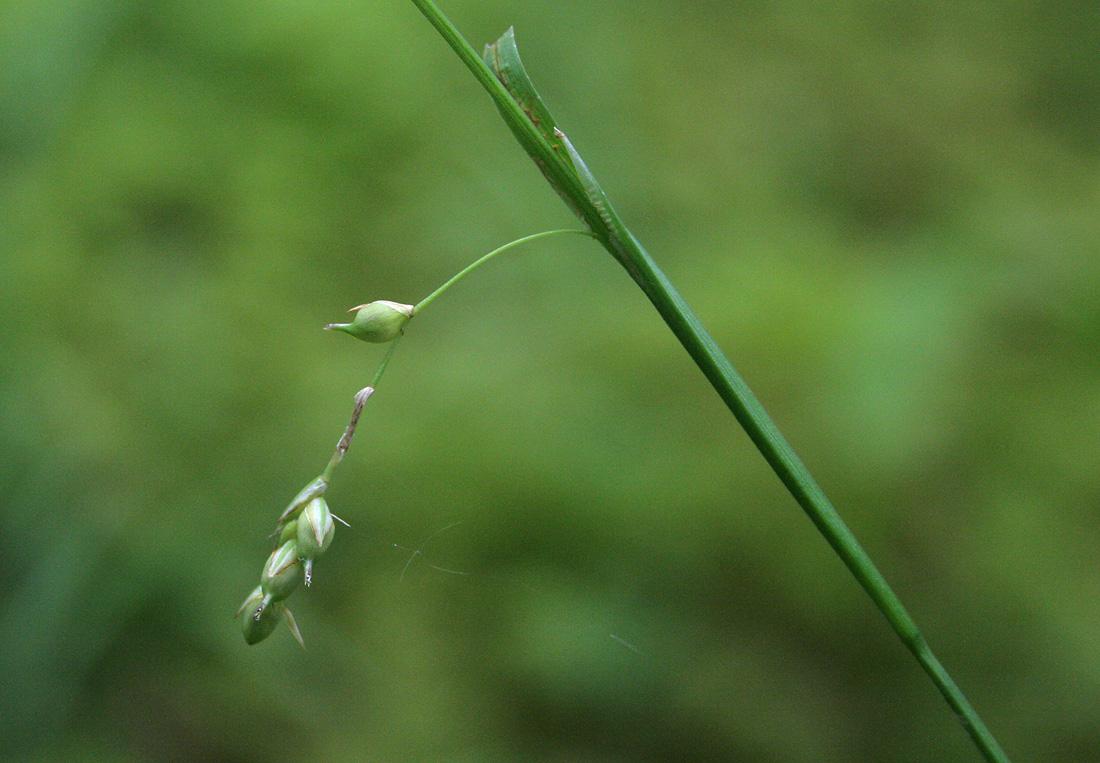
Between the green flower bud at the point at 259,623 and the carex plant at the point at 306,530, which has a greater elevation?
the carex plant at the point at 306,530

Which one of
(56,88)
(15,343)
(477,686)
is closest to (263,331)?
(15,343)

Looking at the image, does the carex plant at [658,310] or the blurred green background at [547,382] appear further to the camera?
the blurred green background at [547,382]

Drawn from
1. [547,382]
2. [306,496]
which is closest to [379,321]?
[306,496]

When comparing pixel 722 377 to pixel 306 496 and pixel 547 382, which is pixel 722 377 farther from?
pixel 547 382

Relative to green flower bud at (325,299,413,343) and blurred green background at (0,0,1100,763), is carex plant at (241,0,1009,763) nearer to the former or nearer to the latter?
green flower bud at (325,299,413,343)

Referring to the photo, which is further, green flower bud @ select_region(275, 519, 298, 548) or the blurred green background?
the blurred green background

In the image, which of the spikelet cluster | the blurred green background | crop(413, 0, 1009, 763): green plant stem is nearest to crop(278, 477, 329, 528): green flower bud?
the spikelet cluster

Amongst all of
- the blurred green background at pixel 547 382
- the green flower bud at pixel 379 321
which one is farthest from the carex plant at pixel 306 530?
the blurred green background at pixel 547 382

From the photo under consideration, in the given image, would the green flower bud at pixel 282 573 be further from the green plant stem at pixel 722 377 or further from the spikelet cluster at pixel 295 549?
the green plant stem at pixel 722 377

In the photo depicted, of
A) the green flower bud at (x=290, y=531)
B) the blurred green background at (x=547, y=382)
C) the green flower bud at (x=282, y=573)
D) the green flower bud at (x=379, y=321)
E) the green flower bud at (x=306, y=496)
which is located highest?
the green flower bud at (x=379, y=321)
